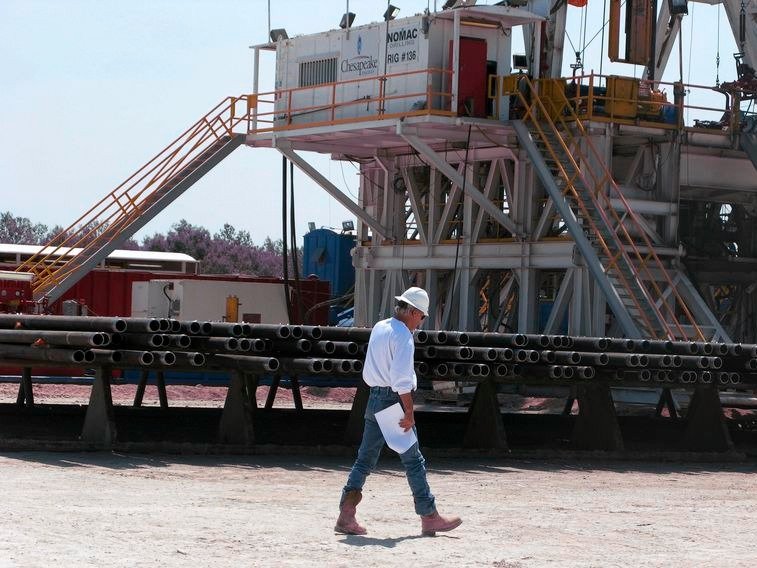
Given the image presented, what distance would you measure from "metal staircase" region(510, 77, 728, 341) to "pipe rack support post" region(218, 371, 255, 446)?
8279 millimetres

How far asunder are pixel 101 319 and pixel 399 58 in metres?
12.4

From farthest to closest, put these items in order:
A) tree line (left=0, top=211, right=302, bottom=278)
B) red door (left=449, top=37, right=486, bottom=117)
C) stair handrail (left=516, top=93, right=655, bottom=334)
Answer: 1. tree line (left=0, top=211, right=302, bottom=278)
2. red door (left=449, top=37, right=486, bottom=117)
3. stair handrail (left=516, top=93, right=655, bottom=334)

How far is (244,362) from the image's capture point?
17.4 m

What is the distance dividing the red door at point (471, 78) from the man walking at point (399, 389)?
15.9 metres

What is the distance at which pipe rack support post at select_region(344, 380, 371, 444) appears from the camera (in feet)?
60.4

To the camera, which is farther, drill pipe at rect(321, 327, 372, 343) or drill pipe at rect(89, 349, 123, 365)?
drill pipe at rect(321, 327, 372, 343)

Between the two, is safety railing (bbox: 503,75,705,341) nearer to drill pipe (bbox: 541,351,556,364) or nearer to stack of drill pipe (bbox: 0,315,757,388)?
stack of drill pipe (bbox: 0,315,757,388)

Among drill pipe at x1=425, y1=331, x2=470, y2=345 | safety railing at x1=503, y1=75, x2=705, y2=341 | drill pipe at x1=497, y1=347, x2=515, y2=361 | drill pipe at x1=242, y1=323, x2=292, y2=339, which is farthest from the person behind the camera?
safety railing at x1=503, y1=75, x2=705, y2=341

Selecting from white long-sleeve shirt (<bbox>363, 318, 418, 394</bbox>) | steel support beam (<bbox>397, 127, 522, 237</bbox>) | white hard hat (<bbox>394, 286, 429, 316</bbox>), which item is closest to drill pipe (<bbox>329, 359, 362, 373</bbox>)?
white long-sleeve shirt (<bbox>363, 318, 418, 394</bbox>)

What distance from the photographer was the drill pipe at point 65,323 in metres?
16.8

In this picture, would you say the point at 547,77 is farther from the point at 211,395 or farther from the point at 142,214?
the point at 211,395

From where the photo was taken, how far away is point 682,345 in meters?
19.8

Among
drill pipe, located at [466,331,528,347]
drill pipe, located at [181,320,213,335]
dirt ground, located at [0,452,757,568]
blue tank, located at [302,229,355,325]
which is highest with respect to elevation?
blue tank, located at [302,229,355,325]

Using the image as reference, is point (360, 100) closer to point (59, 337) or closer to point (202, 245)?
point (59, 337)
